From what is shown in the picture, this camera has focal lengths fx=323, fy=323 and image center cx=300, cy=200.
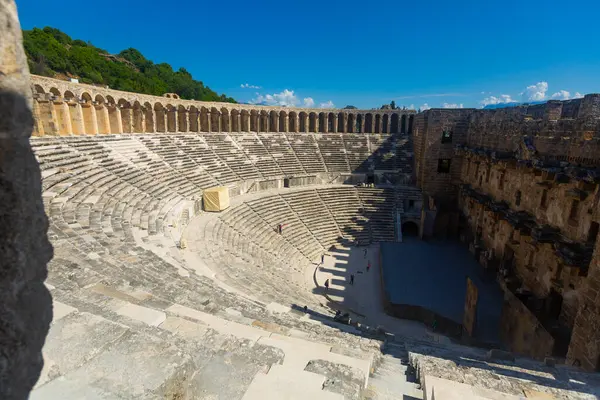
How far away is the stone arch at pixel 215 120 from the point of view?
25.6m

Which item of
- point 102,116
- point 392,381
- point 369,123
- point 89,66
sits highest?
point 89,66

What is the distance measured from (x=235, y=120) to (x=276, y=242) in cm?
1375

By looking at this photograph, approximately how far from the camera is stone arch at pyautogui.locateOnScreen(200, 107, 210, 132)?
24.8 metres

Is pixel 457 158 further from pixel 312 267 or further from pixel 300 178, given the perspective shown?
pixel 312 267

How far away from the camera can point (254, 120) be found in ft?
88.6

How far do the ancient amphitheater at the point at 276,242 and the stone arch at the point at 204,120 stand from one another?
0.49ft

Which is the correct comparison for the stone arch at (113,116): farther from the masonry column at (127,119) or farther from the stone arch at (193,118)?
the stone arch at (193,118)

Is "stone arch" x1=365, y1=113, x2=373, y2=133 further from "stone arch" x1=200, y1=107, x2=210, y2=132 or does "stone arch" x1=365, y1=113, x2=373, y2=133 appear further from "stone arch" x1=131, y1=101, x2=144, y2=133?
"stone arch" x1=131, y1=101, x2=144, y2=133

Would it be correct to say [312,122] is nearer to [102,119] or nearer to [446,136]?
[446,136]

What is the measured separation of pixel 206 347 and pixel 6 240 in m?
2.25

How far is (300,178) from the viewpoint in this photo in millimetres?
22344

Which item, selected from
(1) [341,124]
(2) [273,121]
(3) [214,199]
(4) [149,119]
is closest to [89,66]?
(4) [149,119]

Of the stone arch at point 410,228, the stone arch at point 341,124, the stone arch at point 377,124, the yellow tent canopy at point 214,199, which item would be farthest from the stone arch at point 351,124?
the yellow tent canopy at point 214,199

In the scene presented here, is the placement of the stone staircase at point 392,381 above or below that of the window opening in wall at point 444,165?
below
